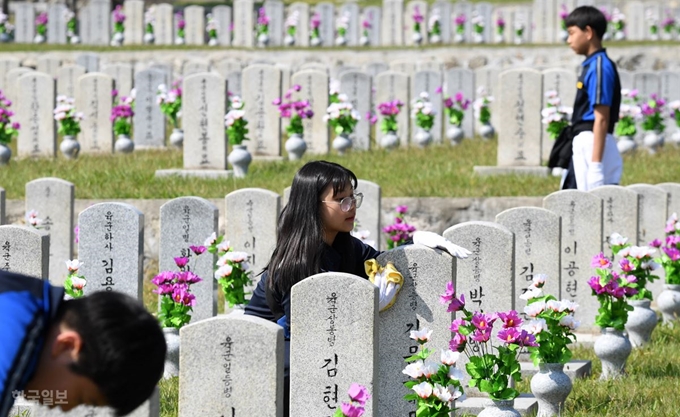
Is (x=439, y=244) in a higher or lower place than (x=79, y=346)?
lower

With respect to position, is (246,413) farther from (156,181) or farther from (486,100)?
(486,100)

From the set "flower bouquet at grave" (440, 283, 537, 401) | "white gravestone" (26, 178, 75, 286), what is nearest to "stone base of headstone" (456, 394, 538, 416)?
"flower bouquet at grave" (440, 283, 537, 401)

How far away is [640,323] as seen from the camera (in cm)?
747

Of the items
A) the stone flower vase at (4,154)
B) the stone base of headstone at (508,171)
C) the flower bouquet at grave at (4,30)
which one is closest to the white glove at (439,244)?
the stone base of headstone at (508,171)

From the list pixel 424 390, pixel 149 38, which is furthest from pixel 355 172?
pixel 149 38

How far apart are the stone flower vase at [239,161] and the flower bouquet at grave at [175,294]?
14.9 feet

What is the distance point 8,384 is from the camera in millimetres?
2438

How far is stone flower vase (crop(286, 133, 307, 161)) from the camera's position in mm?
12461

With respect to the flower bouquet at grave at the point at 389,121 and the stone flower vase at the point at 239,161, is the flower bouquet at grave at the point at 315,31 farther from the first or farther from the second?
the stone flower vase at the point at 239,161

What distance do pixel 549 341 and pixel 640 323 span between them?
6.51 ft

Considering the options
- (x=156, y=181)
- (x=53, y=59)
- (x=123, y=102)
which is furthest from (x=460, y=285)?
(x=53, y=59)

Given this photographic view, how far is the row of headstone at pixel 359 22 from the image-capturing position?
76.0ft

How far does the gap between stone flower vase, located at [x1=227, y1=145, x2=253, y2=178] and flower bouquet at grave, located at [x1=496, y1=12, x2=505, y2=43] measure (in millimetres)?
12102

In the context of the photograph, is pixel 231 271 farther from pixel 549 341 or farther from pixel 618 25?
pixel 618 25
